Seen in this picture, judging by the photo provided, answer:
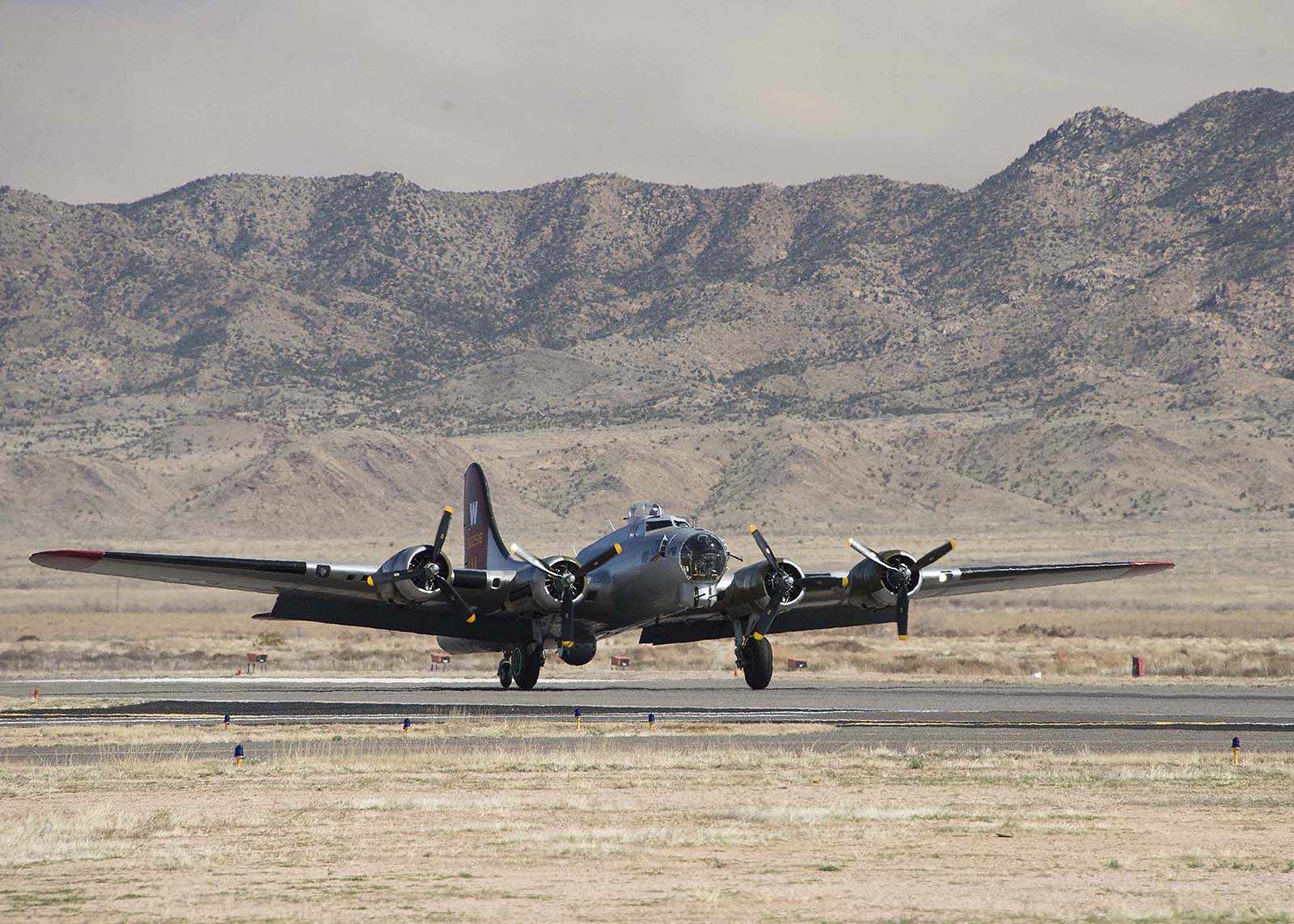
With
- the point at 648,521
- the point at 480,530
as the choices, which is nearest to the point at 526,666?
the point at 648,521

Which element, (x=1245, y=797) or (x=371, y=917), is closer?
(x=371, y=917)

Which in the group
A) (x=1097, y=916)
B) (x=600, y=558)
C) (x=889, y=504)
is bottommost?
(x=1097, y=916)

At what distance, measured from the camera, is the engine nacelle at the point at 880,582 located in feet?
141

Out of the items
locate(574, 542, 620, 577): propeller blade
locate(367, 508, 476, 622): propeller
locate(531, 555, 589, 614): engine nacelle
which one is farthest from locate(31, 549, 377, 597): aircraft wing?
locate(574, 542, 620, 577): propeller blade

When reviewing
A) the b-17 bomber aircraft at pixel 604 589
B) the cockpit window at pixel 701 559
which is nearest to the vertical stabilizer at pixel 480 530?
the b-17 bomber aircraft at pixel 604 589

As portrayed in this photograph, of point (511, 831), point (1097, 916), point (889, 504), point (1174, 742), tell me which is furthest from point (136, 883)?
point (889, 504)

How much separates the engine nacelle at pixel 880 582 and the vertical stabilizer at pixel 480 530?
12838 millimetres

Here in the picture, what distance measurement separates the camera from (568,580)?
42.9 m

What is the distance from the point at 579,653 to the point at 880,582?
8.23m

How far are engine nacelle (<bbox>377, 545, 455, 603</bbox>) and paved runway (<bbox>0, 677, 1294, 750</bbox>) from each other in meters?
2.92

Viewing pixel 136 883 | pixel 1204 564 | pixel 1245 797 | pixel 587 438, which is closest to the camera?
pixel 136 883

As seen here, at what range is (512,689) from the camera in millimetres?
52219

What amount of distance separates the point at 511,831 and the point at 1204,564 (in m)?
128

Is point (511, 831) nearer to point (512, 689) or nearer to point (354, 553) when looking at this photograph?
point (512, 689)
